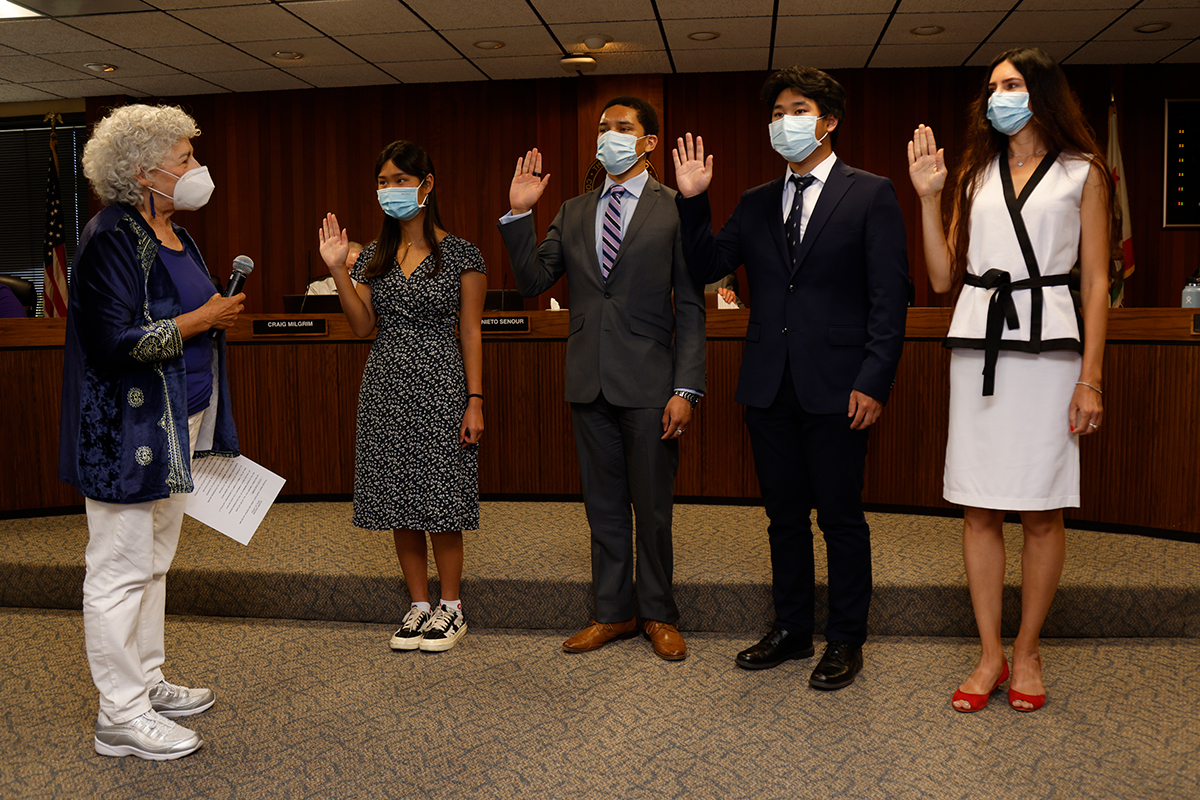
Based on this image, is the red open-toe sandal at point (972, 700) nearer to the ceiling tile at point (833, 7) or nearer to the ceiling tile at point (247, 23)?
the ceiling tile at point (833, 7)

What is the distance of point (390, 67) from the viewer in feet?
20.8

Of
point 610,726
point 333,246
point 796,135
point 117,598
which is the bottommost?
point 610,726

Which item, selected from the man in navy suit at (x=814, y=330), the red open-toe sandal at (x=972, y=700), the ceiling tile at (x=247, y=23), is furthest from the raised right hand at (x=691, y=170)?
the ceiling tile at (x=247, y=23)

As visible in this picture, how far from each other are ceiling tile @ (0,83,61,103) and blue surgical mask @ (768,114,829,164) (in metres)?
6.98

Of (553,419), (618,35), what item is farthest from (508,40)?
(553,419)

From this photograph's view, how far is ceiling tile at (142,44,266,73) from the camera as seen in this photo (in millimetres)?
5809

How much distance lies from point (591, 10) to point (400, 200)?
10.8 feet

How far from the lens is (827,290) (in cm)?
215

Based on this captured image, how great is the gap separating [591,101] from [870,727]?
5635 millimetres

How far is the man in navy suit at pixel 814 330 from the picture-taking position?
210 cm

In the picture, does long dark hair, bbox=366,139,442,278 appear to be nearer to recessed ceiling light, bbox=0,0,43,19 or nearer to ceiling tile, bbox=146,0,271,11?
ceiling tile, bbox=146,0,271,11

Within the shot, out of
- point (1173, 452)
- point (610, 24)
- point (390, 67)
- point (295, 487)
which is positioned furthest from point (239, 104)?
point (1173, 452)

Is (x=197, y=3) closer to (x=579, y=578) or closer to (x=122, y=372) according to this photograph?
(x=122, y=372)

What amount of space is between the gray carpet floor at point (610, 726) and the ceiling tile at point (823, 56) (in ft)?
15.2
